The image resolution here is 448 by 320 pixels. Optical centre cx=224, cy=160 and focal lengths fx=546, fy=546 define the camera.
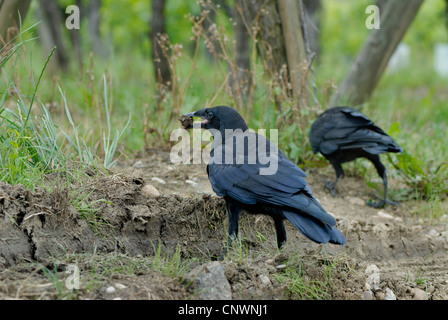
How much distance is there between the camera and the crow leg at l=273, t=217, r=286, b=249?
3635 mm

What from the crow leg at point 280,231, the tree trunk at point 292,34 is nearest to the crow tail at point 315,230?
the crow leg at point 280,231

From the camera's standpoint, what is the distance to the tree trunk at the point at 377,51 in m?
7.11

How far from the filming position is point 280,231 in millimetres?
3680

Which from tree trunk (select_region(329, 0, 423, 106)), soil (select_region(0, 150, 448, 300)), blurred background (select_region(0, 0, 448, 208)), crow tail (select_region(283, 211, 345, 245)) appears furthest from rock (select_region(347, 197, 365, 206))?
crow tail (select_region(283, 211, 345, 245))

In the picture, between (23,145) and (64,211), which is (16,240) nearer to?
(64,211)

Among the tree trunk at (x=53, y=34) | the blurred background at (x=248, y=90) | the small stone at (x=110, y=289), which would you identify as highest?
the tree trunk at (x=53, y=34)

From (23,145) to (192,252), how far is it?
142cm

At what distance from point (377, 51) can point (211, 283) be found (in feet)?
17.3

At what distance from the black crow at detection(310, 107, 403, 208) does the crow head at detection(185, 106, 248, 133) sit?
1.45m

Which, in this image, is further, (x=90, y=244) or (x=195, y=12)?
(x=195, y=12)

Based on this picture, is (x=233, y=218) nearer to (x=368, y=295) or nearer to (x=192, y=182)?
(x=368, y=295)

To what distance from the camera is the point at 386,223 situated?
466 cm

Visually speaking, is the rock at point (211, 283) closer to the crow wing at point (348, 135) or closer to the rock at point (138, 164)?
the rock at point (138, 164)
